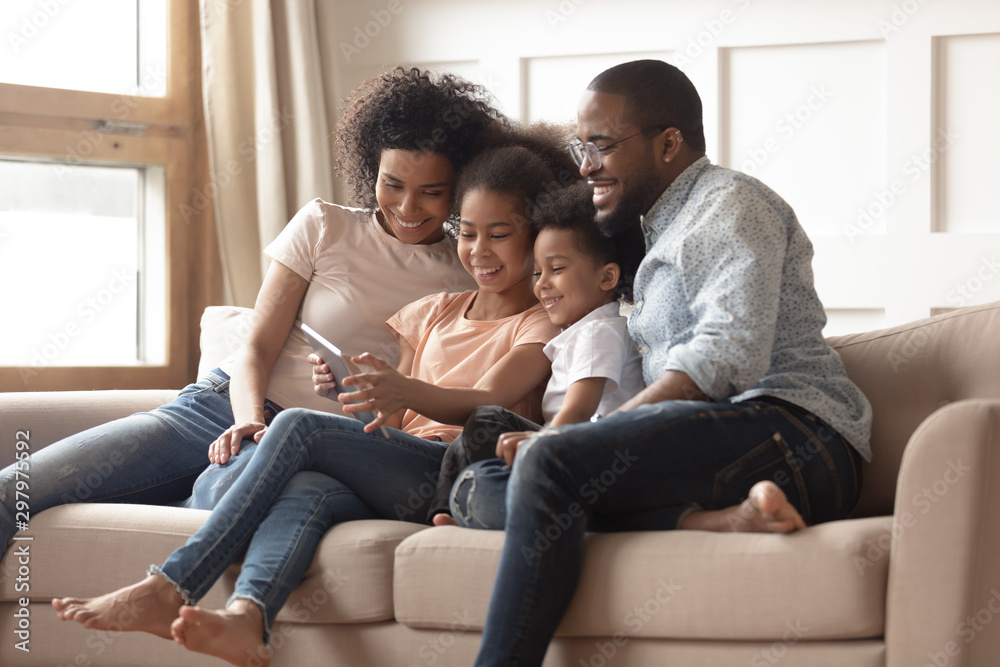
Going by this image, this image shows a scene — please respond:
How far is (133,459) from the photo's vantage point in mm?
1878

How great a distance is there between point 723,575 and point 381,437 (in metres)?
0.64

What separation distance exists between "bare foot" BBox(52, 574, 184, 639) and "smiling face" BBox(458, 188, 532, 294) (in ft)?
2.61

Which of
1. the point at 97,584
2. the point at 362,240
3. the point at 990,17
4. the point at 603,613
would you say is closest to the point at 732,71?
the point at 990,17

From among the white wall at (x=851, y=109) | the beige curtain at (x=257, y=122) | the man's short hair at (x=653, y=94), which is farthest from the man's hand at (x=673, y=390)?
the beige curtain at (x=257, y=122)

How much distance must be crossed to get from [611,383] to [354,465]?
0.46 m

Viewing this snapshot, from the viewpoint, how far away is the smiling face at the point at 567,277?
5.85 ft

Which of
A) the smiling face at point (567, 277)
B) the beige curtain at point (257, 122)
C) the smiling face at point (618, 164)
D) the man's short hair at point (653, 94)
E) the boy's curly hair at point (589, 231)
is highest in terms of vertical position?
the beige curtain at point (257, 122)

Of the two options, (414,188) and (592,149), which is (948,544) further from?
(414,188)

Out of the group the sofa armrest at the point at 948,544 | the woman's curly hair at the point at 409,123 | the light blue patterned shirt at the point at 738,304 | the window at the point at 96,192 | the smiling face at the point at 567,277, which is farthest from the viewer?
the window at the point at 96,192

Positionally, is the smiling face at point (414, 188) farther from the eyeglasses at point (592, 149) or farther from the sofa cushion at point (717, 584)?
the sofa cushion at point (717, 584)

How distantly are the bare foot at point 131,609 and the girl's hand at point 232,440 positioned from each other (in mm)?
359

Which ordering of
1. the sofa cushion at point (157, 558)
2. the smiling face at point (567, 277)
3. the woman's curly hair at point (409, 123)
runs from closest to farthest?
1. the sofa cushion at point (157, 558)
2. the smiling face at point (567, 277)
3. the woman's curly hair at point (409, 123)

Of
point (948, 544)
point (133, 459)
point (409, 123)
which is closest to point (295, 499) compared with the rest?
point (133, 459)

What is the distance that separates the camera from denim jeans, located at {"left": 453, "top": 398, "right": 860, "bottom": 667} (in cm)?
133
